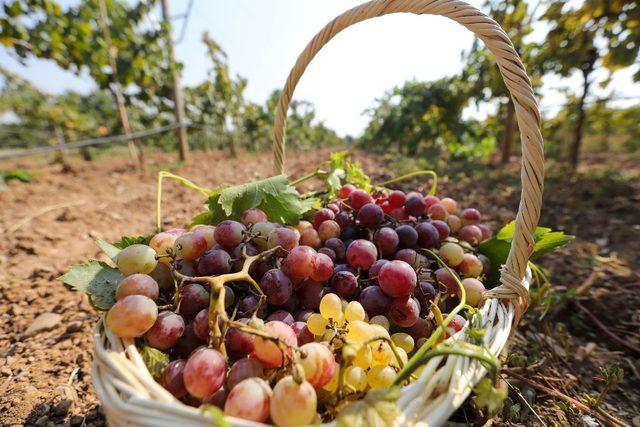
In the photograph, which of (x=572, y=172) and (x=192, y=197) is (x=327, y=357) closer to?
(x=192, y=197)

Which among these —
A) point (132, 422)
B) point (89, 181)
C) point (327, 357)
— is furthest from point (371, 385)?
point (89, 181)

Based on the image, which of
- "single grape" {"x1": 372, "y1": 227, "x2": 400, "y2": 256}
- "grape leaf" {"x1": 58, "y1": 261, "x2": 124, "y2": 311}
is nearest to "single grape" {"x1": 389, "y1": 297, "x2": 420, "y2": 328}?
"single grape" {"x1": 372, "y1": 227, "x2": 400, "y2": 256}

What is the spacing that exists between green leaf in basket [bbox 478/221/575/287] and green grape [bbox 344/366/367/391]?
2.28ft

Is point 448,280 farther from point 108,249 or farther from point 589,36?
point 589,36

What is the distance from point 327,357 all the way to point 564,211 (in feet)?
12.3

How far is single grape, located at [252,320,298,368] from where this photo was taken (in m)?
0.69

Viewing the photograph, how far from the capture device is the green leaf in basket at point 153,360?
73cm

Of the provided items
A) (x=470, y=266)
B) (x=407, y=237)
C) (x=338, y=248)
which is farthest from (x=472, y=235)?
(x=338, y=248)

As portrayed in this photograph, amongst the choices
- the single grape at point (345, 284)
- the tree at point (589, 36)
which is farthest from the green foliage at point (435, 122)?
the single grape at point (345, 284)

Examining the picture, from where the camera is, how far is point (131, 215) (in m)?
3.29

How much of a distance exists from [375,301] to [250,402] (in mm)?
419

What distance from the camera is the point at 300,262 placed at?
893 mm

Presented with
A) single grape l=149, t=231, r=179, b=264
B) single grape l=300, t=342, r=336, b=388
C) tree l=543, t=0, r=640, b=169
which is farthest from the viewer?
tree l=543, t=0, r=640, b=169

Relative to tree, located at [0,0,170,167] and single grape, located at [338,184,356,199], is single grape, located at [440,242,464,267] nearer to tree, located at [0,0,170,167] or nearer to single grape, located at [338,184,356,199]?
single grape, located at [338,184,356,199]
